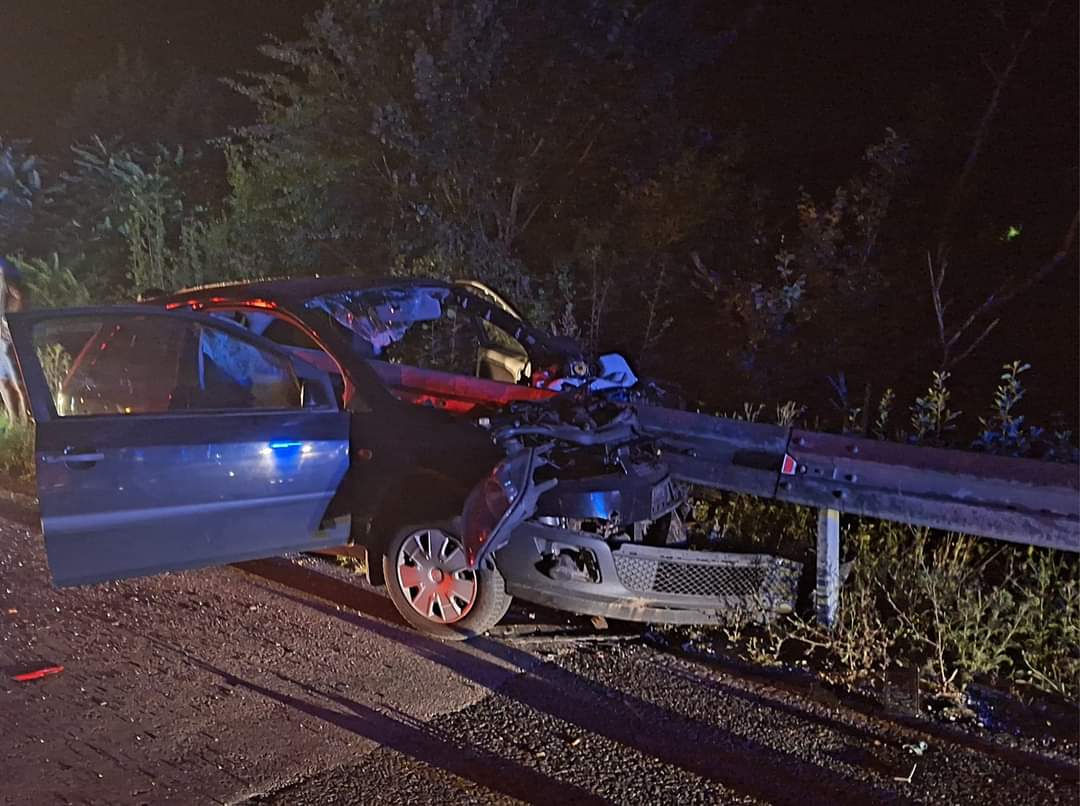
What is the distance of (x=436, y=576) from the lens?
190 inches

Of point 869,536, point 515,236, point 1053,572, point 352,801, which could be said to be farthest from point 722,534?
point 515,236

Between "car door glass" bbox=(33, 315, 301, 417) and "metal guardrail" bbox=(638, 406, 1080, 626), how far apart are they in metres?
1.99

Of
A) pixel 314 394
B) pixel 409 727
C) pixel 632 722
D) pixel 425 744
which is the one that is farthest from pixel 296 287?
pixel 632 722

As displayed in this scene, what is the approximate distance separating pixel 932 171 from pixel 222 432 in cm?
897

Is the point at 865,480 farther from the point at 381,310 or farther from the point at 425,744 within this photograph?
the point at 381,310

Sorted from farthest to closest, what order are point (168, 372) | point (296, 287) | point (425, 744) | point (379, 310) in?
1. point (379, 310)
2. point (296, 287)
3. point (168, 372)
4. point (425, 744)

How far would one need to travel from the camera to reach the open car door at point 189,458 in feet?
14.2

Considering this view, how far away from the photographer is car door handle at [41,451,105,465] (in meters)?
4.23

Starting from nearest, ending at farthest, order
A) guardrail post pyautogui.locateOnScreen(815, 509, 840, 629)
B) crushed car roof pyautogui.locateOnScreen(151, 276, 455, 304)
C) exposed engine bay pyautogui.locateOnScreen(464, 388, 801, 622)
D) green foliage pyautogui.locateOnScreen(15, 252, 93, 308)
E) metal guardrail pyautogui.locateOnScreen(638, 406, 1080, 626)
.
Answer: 1. metal guardrail pyautogui.locateOnScreen(638, 406, 1080, 626)
2. exposed engine bay pyautogui.locateOnScreen(464, 388, 801, 622)
3. guardrail post pyautogui.locateOnScreen(815, 509, 840, 629)
4. crushed car roof pyautogui.locateOnScreen(151, 276, 455, 304)
5. green foliage pyautogui.locateOnScreen(15, 252, 93, 308)

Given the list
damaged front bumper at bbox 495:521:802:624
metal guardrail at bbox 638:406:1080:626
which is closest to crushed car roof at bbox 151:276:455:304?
metal guardrail at bbox 638:406:1080:626

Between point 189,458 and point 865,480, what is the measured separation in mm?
3008

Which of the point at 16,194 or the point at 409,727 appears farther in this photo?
the point at 16,194

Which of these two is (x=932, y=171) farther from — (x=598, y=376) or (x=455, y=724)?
(x=455, y=724)

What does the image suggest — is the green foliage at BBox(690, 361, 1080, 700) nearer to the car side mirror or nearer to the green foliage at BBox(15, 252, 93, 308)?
the car side mirror
